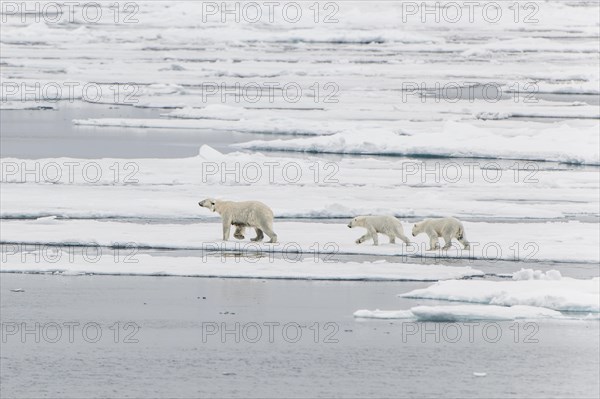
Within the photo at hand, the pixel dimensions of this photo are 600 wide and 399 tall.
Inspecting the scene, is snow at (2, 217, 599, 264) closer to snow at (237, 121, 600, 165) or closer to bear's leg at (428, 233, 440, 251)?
bear's leg at (428, 233, 440, 251)

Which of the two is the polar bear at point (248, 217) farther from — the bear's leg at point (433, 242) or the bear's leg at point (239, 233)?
the bear's leg at point (433, 242)

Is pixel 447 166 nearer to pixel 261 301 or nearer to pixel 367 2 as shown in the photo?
pixel 261 301

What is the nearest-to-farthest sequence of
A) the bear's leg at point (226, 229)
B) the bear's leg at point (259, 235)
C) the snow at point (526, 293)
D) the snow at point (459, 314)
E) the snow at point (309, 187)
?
1. the snow at point (459, 314)
2. the snow at point (526, 293)
3. the bear's leg at point (226, 229)
4. the bear's leg at point (259, 235)
5. the snow at point (309, 187)

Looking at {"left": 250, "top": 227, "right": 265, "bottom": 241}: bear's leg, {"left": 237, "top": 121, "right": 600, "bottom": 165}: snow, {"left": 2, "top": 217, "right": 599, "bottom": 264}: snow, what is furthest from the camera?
{"left": 237, "top": 121, "right": 600, "bottom": 165}: snow

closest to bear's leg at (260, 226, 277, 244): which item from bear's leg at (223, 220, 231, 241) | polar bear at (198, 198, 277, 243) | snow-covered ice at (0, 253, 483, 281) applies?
A: polar bear at (198, 198, 277, 243)

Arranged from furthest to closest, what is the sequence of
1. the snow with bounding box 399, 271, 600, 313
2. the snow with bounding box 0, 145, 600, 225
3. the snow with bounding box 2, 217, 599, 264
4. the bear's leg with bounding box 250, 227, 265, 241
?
1. the snow with bounding box 0, 145, 600, 225
2. the bear's leg with bounding box 250, 227, 265, 241
3. the snow with bounding box 2, 217, 599, 264
4. the snow with bounding box 399, 271, 600, 313

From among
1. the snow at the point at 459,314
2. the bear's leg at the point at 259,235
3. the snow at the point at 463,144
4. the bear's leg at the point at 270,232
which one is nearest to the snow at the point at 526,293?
the snow at the point at 459,314
